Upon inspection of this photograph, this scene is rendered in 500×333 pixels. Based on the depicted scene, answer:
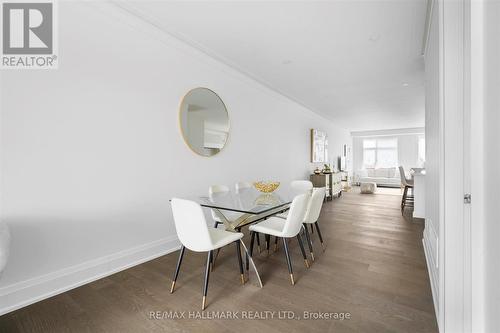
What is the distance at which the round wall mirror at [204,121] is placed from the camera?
291 centimetres

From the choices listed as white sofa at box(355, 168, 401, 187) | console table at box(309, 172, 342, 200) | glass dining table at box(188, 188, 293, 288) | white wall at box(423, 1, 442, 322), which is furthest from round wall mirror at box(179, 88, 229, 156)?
white sofa at box(355, 168, 401, 187)

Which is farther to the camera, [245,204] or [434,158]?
[245,204]

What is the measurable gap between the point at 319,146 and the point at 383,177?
5.08m

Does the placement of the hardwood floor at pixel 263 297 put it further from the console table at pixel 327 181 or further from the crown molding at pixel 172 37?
the console table at pixel 327 181

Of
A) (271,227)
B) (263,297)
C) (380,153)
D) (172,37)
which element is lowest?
(263,297)

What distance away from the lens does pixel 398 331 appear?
4.76ft

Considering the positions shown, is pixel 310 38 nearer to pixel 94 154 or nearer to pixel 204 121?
pixel 204 121

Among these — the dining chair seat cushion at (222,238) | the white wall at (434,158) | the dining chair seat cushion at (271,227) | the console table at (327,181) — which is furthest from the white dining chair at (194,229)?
the console table at (327,181)

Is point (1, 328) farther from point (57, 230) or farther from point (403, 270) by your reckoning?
point (403, 270)

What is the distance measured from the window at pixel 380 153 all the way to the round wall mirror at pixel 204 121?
9.86m

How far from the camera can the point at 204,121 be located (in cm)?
313

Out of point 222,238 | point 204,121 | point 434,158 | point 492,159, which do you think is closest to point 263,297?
point 222,238

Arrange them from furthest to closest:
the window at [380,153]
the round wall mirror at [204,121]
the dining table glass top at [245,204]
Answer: the window at [380,153]
the round wall mirror at [204,121]
the dining table glass top at [245,204]

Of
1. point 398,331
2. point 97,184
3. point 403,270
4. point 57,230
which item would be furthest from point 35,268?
point 403,270
